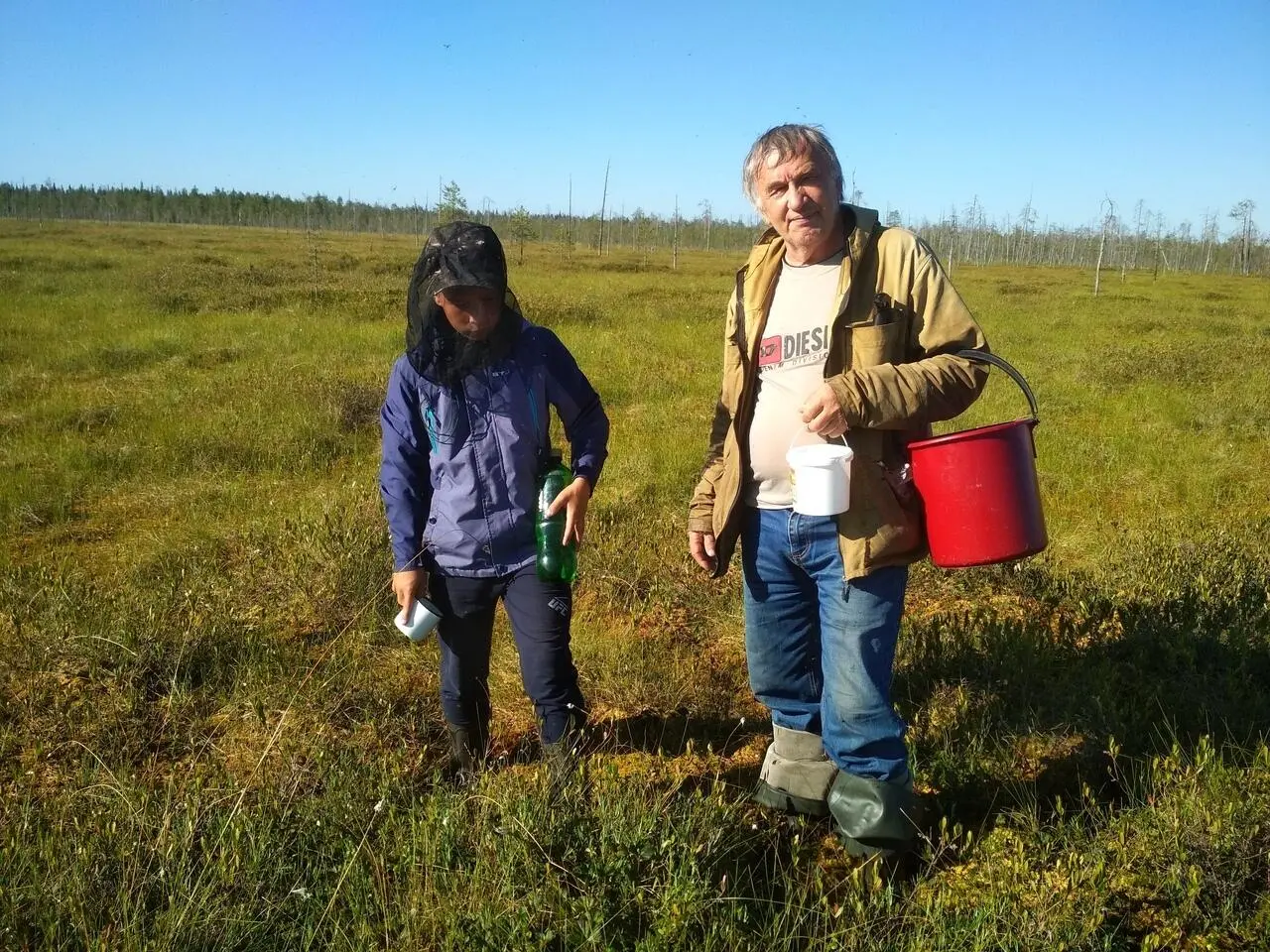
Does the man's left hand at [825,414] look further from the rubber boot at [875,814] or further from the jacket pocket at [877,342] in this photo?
the rubber boot at [875,814]

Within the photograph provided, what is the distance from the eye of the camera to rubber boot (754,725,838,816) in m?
2.43

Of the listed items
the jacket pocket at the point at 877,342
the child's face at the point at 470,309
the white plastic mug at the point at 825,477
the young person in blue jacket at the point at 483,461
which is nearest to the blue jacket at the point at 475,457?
the young person in blue jacket at the point at 483,461

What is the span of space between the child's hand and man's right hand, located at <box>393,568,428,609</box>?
42 centimetres

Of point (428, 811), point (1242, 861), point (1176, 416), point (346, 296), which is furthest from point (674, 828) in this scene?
point (346, 296)

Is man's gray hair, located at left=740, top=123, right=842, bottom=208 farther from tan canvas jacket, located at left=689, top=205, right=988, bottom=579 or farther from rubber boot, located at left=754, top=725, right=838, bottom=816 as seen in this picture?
rubber boot, located at left=754, top=725, right=838, bottom=816

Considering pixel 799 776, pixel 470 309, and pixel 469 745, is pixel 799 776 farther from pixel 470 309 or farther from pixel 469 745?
pixel 470 309

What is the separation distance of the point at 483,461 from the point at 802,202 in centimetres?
106

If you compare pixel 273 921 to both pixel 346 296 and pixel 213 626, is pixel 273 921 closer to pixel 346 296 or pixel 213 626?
pixel 213 626

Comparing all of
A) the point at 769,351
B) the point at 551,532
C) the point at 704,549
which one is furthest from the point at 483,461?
the point at 769,351

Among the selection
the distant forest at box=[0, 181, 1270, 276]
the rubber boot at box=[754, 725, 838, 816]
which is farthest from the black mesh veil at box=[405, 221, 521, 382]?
the distant forest at box=[0, 181, 1270, 276]

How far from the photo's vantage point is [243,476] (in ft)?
21.4

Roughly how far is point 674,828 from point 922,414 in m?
1.14

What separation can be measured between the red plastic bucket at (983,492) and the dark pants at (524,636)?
1.00 m

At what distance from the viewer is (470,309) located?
2197 mm
